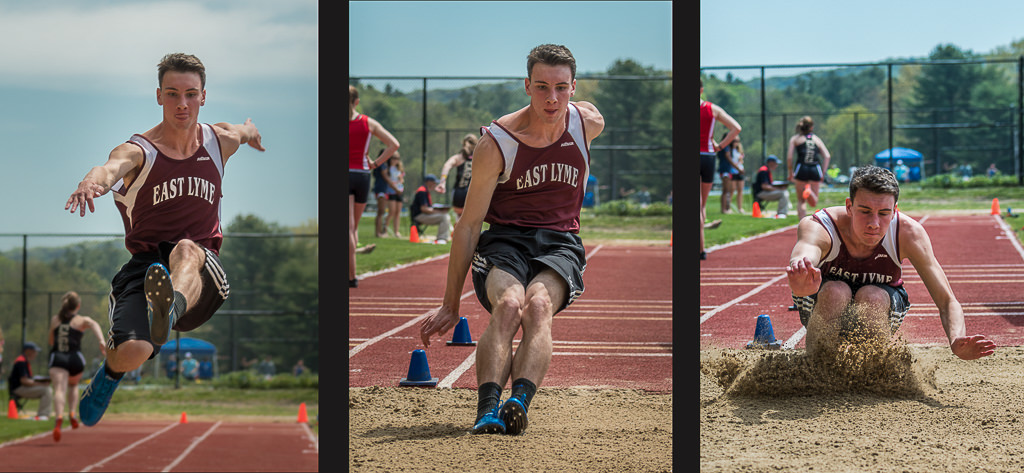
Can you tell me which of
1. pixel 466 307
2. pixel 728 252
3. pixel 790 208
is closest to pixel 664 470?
pixel 466 307

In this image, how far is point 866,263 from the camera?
16.3 ft

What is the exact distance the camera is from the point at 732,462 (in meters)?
4.50

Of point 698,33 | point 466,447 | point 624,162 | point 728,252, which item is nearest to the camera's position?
point 698,33

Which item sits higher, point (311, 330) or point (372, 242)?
point (372, 242)

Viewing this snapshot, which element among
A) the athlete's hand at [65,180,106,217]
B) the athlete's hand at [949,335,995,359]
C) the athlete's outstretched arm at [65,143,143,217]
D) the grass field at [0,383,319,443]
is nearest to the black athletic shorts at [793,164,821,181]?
the grass field at [0,383,319,443]

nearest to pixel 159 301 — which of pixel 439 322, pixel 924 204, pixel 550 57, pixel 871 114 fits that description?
pixel 439 322

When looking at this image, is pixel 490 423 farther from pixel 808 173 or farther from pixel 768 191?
pixel 768 191

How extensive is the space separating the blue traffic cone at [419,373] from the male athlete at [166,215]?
4.40 ft

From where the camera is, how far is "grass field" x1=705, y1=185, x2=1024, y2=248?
11094 millimetres

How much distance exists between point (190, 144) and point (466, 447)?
5.65 feet

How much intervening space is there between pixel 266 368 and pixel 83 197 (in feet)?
71.4

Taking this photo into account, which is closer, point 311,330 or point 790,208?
point 790,208

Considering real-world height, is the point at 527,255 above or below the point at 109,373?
above

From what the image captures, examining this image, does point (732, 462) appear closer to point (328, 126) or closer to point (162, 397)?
point (328, 126)
